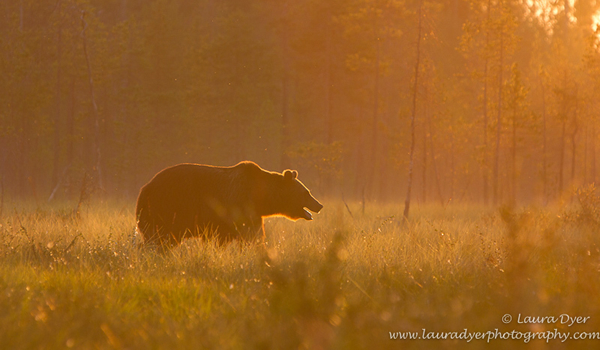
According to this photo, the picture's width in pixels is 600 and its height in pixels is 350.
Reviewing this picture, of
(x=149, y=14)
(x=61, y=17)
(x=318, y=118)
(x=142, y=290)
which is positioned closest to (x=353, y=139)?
(x=318, y=118)

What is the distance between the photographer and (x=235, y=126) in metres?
35.2

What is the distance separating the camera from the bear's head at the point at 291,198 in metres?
8.54

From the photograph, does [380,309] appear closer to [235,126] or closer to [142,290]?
[142,290]

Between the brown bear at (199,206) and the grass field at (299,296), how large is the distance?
0.37m

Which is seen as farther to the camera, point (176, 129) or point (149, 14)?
point (149, 14)

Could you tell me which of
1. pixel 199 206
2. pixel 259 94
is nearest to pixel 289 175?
pixel 199 206

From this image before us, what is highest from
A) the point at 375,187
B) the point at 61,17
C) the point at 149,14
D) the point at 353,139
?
the point at 149,14

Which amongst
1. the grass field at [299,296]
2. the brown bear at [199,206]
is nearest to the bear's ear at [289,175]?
the brown bear at [199,206]

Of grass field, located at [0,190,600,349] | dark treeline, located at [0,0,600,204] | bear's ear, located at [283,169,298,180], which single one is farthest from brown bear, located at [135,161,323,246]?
dark treeline, located at [0,0,600,204]

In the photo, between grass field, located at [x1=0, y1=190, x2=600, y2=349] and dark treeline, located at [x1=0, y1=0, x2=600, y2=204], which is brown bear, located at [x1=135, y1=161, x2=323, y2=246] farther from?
dark treeline, located at [x1=0, y1=0, x2=600, y2=204]

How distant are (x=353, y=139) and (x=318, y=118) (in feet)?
12.0

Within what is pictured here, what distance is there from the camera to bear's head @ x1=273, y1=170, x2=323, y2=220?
854 centimetres

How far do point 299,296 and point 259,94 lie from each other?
32036mm

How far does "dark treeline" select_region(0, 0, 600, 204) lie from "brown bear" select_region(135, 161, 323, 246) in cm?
1247
